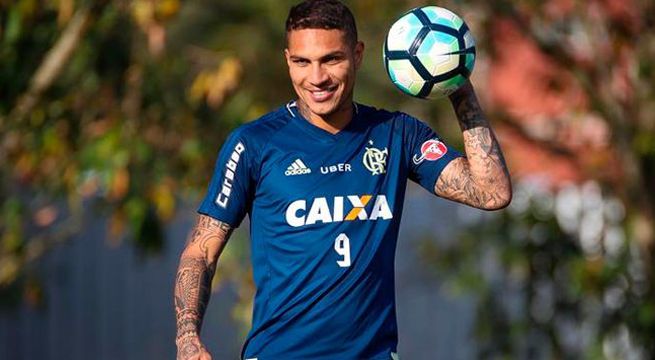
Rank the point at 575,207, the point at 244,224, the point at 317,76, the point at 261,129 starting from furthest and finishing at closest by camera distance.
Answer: the point at 575,207, the point at 244,224, the point at 261,129, the point at 317,76

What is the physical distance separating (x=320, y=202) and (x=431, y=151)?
0.52 meters

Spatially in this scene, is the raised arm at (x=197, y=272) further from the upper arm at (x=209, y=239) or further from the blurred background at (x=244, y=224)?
the blurred background at (x=244, y=224)

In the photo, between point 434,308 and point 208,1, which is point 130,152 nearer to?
point 434,308

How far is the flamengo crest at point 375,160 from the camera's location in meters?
A: 5.62

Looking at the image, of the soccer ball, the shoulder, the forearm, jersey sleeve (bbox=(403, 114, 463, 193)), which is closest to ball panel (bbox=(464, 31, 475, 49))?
the soccer ball

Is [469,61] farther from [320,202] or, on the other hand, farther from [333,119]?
[320,202]

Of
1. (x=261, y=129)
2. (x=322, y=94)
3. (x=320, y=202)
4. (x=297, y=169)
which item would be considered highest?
(x=322, y=94)

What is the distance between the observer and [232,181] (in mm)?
5570

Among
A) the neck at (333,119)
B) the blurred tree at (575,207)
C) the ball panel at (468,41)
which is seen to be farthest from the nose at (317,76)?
the blurred tree at (575,207)

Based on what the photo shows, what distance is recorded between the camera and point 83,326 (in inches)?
560

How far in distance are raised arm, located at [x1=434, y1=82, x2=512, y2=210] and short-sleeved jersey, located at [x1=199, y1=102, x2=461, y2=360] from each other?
20 cm

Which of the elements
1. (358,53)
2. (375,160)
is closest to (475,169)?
(375,160)

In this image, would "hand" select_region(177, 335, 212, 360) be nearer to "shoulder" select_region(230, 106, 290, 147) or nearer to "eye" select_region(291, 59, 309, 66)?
"shoulder" select_region(230, 106, 290, 147)

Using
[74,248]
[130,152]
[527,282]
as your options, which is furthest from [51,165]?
[527,282]
